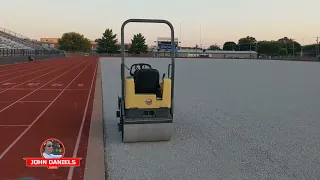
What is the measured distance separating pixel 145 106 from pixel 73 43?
13490cm

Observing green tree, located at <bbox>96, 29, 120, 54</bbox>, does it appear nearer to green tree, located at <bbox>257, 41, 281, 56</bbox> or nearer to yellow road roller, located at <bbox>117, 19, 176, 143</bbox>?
green tree, located at <bbox>257, 41, 281, 56</bbox>

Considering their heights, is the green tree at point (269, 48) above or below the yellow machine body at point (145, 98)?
above

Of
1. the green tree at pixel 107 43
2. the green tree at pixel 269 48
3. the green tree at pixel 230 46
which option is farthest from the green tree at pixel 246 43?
the green tree at pixel 107 43

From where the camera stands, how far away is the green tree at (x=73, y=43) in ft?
439

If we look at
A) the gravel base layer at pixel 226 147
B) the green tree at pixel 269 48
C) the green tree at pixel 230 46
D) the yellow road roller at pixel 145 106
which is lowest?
the gravel base layer at pixel 226 147

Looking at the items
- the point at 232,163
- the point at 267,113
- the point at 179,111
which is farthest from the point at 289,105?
the point at 232,163

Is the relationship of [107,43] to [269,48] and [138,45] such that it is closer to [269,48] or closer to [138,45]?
[138,45]

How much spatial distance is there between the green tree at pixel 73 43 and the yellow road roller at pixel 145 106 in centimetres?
13247

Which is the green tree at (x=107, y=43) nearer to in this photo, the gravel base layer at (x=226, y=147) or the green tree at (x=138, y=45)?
the green tree at (x=138, y=45)

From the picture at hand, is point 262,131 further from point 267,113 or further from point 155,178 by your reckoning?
point 155,178

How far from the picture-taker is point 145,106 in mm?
6141

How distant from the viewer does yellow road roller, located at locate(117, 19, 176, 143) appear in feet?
20.0

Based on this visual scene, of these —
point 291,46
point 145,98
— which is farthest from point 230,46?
point 145,98

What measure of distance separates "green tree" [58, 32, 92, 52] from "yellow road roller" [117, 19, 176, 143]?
132 meters
